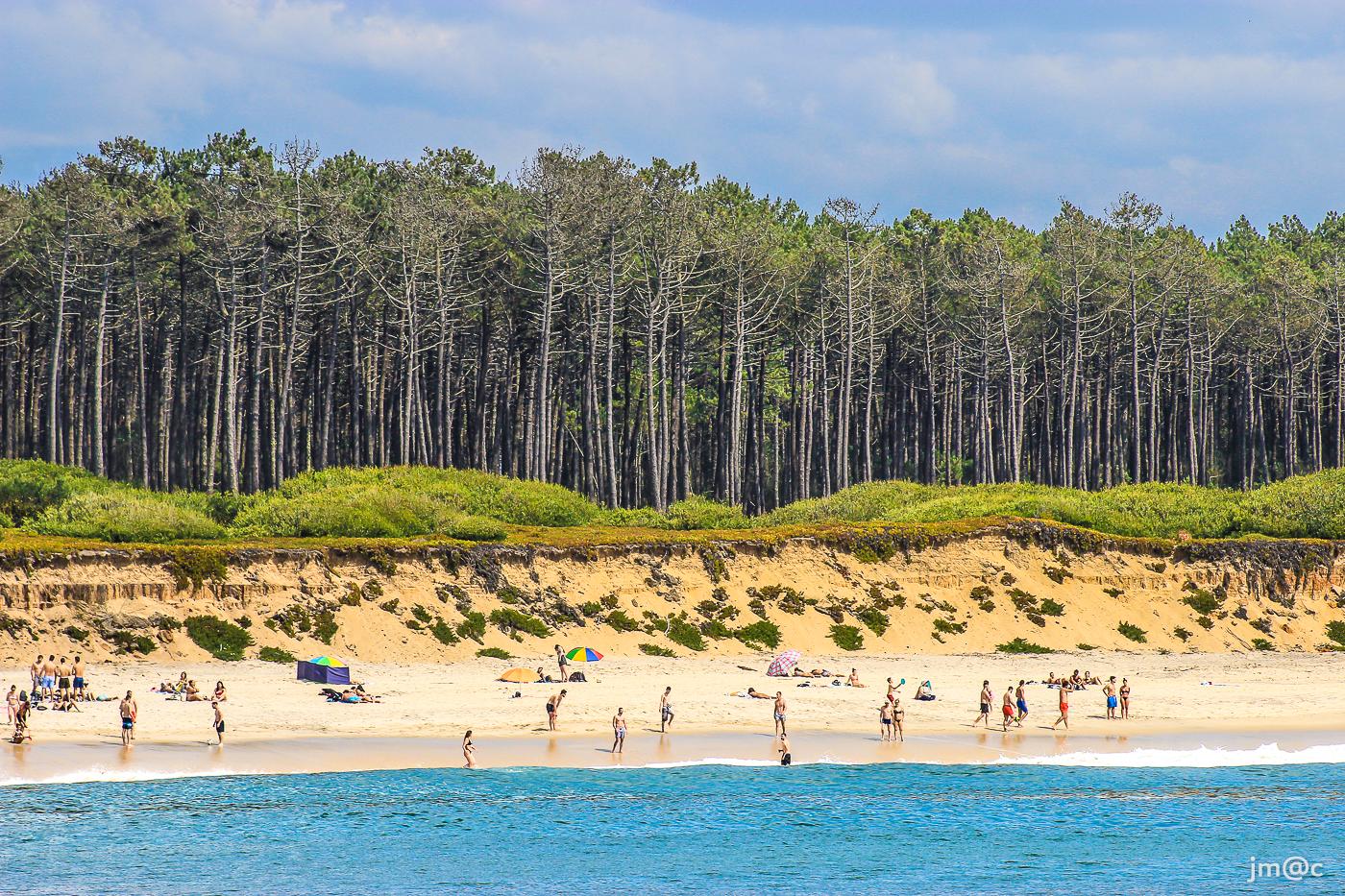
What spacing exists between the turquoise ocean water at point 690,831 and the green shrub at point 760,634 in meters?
14.1

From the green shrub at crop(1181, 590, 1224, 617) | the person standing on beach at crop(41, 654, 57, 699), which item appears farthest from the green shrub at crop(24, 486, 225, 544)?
the green shrub at crop(1181, 590, 1224, 617)

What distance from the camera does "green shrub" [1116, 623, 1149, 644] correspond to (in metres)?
50.8

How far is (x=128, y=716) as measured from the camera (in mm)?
32656

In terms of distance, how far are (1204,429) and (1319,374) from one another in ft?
27.3

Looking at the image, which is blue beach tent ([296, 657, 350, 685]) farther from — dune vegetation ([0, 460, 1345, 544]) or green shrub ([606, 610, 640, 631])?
green shrub ([606, 610, 640, 631])

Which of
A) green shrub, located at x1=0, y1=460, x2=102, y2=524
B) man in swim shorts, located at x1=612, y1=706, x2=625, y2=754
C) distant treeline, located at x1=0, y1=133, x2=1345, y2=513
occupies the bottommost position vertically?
man in swim shorts, located at x1=612, y1=706, x2=625, y2=754

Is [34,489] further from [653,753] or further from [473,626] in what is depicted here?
[653,753]

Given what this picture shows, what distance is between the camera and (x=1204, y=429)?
99312 millimetres

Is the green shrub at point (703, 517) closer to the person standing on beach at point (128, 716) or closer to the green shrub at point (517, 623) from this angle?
the green shrub at point (517, 623)

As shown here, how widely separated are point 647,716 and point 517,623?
10.1m

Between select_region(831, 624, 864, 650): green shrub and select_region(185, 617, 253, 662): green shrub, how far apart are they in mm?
19135

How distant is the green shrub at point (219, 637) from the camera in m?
42.6

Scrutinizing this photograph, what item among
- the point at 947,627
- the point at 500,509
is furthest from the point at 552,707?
the point at 500,509

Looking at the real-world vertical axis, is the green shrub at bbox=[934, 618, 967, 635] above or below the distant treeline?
below
